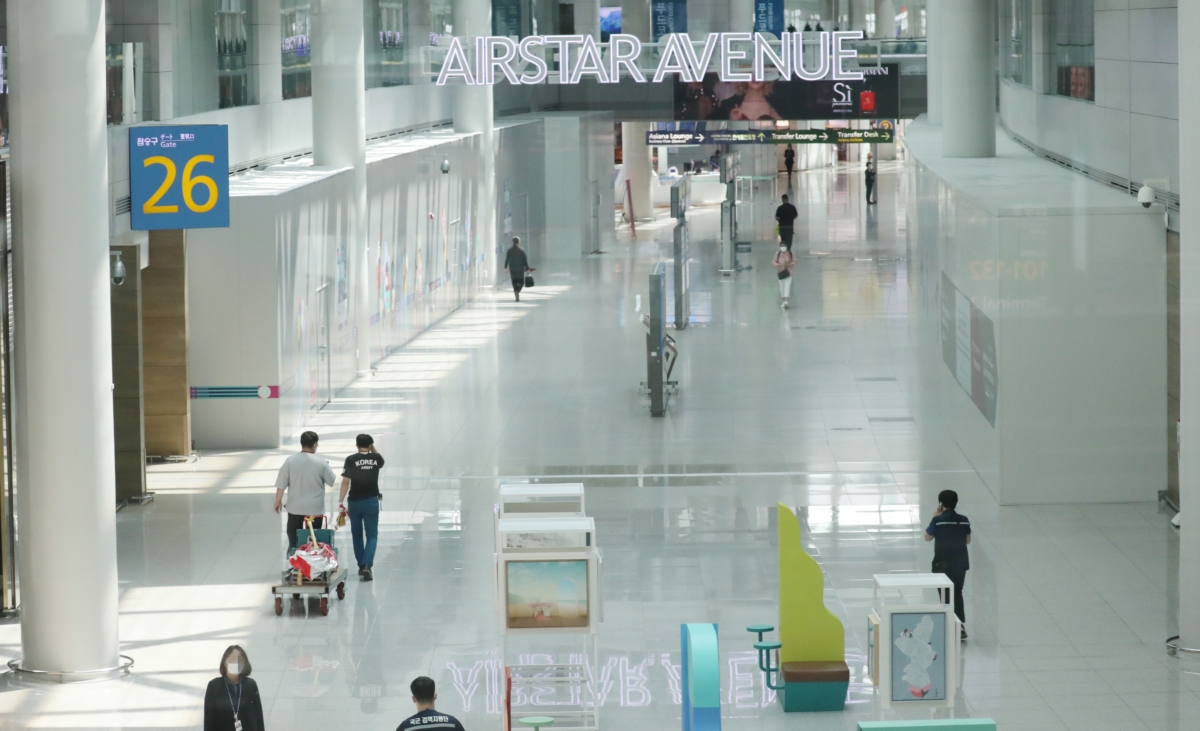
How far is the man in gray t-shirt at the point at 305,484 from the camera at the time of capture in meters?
11.3

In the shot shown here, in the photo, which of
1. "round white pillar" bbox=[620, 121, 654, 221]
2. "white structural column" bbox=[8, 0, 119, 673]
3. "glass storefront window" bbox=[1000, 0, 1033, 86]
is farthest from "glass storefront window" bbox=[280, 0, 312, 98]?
"round white pillar" bbox=[620, 121, 654, 221]

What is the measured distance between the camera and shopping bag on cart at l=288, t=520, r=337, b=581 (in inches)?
424

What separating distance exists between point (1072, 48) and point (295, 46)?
30.4 ft

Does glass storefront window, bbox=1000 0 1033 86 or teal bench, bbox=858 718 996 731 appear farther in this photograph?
glass storefront window, bbox=1000 0 1033 86

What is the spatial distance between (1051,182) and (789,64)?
5920mm

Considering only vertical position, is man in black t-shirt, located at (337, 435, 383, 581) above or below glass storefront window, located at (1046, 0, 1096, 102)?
below

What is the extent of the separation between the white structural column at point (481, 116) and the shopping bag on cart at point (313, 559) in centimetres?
1735

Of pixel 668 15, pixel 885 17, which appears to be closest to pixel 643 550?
pixel 668 15

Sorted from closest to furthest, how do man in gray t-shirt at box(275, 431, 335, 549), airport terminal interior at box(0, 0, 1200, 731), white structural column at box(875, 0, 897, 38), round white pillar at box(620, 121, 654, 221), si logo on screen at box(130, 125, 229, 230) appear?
1. airport terminal interior at box(0, 0, 1200, 731)
2. man in gray t-shirt at box(275, 431, 335, 549)
3. si logo on screen at box(130, 125, 229, 230)
4. round white pillar at box(620, 121, 654, 221)
5. white structural column at box(875, 0, 897, 38)

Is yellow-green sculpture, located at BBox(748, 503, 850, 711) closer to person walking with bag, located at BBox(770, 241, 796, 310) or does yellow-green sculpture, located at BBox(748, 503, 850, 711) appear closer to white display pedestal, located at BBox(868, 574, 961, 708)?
white display pedestal, located at BBox(868, 574, 961, 708)

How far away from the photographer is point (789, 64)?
20.4 metres

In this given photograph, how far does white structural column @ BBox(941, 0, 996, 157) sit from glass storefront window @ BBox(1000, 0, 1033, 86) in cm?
166

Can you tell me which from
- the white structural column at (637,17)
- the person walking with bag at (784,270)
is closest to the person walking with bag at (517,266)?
the person walking with bag at (784,270)

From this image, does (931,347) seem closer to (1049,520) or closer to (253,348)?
(1049,520)
